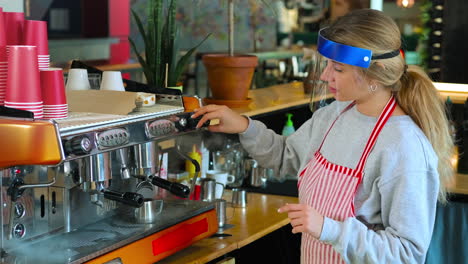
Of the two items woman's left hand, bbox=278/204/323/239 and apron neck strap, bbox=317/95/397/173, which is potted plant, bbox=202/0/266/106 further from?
woman's left hand, bbox=278/204/323/239

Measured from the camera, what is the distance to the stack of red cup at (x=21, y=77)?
6.40 feet

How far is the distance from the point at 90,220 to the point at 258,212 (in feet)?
3.28

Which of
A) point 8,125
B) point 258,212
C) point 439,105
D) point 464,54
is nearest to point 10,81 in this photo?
point 8,125

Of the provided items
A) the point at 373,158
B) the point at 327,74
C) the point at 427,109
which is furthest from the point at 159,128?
the point at 427,109

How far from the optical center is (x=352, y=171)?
228 cm

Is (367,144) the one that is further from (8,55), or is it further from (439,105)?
(8,55)

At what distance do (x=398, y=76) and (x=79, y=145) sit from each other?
996 millimetres

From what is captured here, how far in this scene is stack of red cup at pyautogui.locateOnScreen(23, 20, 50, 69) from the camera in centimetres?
215

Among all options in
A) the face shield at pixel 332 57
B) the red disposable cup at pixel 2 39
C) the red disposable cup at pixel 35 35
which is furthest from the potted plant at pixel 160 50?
the red disposable cup at pixel 2 39

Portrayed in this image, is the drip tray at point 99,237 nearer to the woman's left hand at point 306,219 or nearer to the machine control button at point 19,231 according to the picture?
the machine control button at point 19,231

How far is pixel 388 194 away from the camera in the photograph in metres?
2.15

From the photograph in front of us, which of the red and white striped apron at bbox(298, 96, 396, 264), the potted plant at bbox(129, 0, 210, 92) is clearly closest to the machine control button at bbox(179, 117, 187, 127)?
the red and white striped apron at bbox(298, 96, 396, 264)

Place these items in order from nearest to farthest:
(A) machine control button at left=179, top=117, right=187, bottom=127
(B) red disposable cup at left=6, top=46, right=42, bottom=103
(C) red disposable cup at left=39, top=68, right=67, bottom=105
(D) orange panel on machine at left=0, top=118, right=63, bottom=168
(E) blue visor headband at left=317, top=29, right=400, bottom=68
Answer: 1. (D) orange panel on machine at left=0, top=118, right=63, bottom=168
2. (B) red disposable cup at left=6, top=46, right=42, bottom=103
3. (C) red disposable cup at left=39, top=68, right=67, bottom=105
4. (E) blue visor headband at left=317, top=29, right=400, bottom=68
5. (A) machine control button at left=179, top=117, right=187, bottom=127

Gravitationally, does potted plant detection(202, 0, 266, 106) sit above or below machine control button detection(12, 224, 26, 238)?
above
